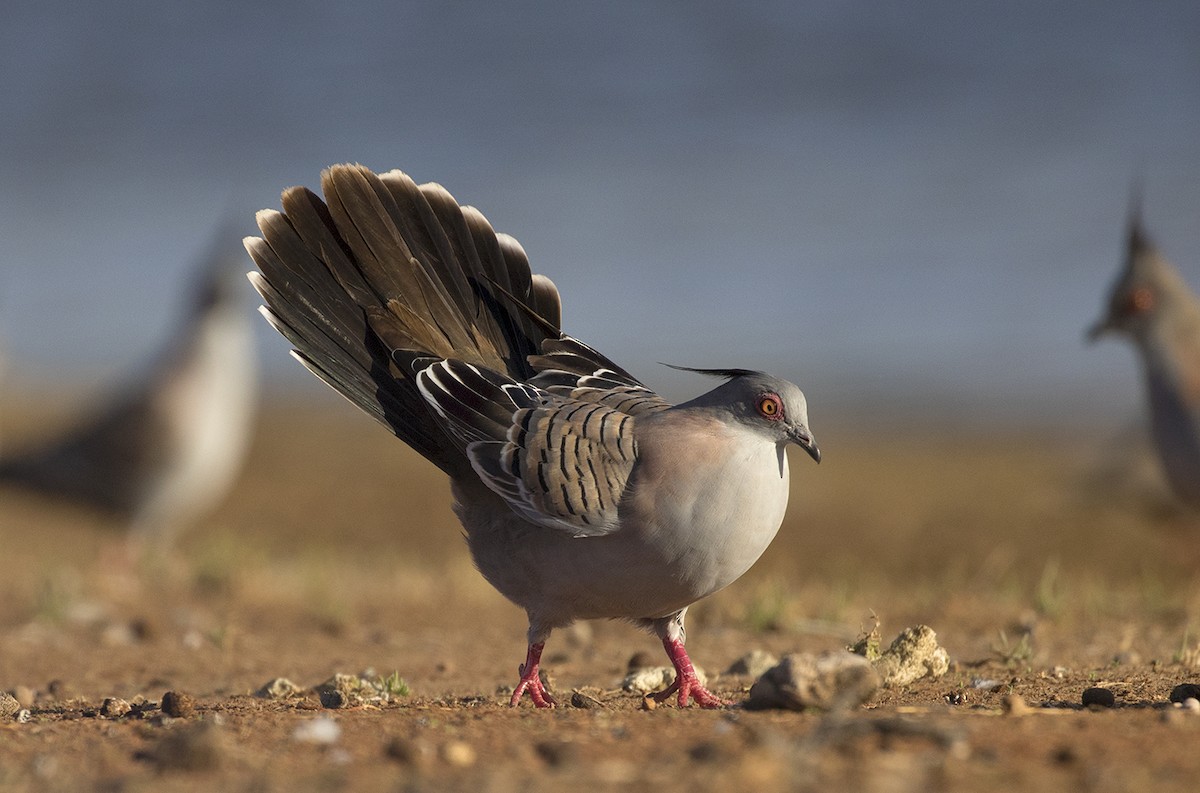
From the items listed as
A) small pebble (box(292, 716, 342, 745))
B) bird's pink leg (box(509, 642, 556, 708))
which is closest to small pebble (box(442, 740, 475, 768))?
small pebble (box(292, 716, 342, 745))

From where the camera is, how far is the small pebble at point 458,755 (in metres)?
2.95

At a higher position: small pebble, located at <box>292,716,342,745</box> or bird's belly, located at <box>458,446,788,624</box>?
bird's belly, located at <box>458,446,788,624</box>

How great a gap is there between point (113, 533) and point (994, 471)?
1234cm

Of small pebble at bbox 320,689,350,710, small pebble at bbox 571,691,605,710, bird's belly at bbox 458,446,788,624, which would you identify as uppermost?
bird's belly at bbox 458,446,788,624

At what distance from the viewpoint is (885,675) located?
432 centimetres

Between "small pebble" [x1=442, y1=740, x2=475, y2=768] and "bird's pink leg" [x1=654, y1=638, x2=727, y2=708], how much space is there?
48.9 inches

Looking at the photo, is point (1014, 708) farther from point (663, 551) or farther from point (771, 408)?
point (771, 408)

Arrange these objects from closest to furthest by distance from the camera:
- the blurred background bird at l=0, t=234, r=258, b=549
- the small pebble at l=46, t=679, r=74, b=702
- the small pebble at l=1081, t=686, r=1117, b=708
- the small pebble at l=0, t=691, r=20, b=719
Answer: the small pebble at l=1081, t=686, r=1117, b=708 < the small pebble at l=0, t=691, r=20, b=719 < the small pebble at l=46, t=679, r=74, b=702 < the blurred background bird at l=0, t=234, r=258, b=549

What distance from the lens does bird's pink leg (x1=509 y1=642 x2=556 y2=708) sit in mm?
4238

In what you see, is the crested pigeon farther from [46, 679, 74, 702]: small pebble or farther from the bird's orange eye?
[46, 679, 74, 702]: small pebble

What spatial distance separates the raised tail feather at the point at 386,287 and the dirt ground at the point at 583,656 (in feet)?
3.57

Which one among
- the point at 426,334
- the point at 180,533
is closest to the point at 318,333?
the point at 426,334

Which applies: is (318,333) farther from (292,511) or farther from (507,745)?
(292,511)

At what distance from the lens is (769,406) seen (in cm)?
428
